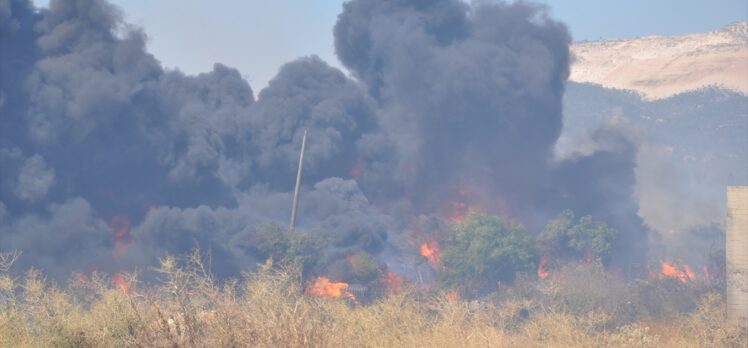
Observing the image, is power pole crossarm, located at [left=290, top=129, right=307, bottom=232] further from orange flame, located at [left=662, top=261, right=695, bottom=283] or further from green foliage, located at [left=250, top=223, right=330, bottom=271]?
orange flame, located at [left=662, top=261, right=695, bottom=283]

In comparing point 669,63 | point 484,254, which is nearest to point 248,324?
point 484,254

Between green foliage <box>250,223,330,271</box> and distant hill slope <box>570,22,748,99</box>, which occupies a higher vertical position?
distant hill slope <box>570,22,748,99</box>

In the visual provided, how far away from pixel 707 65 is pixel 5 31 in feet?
272

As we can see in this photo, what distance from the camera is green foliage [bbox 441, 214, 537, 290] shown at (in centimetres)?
6366

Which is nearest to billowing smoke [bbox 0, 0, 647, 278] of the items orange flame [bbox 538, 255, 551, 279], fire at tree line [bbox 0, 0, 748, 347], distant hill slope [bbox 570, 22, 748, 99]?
fire at tree line [bbox 0, 0, 748, 347]

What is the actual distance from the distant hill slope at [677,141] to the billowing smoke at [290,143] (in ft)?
46.0

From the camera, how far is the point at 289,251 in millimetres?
58281

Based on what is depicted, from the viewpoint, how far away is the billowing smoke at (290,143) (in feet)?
196

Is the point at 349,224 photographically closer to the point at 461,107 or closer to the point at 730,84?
the point at 461,107

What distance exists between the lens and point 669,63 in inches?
4633

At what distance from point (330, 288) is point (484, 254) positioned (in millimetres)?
13148

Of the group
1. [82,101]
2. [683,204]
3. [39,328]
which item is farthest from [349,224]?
[683,204]

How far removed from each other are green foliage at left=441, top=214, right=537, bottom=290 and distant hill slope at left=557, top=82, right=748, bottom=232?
1271 inches

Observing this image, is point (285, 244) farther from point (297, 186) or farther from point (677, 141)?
point (677, 141)
